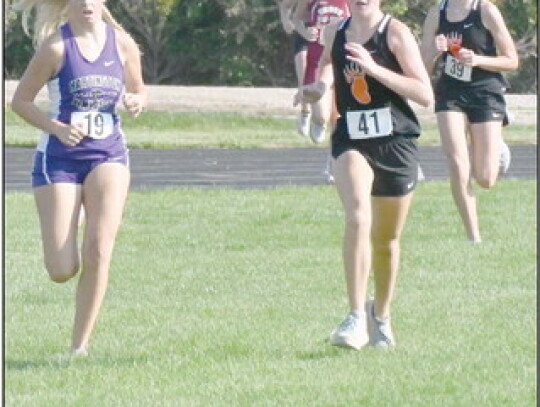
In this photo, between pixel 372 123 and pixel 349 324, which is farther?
pixel 372 123

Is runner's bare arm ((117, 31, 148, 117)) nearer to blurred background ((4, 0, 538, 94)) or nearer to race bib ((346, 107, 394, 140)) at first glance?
race bib ((346, 107, 394, 140))

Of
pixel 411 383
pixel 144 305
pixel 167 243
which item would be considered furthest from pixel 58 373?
pixel 167 243

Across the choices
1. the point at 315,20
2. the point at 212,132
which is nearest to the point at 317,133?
the point at 315,20

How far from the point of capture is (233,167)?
23391 mm

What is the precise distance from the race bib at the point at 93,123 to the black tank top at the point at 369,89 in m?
1.24

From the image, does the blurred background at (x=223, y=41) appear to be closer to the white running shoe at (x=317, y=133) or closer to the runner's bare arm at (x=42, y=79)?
the white running shoe at (x=317, y=133)

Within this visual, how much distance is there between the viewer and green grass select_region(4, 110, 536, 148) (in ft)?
93.6

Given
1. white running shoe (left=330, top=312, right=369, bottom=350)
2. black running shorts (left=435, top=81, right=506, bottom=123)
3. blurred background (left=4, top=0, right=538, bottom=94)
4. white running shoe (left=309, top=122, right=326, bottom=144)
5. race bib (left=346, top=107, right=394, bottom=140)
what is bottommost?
blurred background (left=4, top=0, right=538, bottom=94)

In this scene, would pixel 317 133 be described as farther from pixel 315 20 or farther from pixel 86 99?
pixel 86 99

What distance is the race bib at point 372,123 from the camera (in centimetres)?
929

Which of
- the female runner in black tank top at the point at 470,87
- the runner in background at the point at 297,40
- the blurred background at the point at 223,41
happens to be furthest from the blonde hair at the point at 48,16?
the blurred background at the point at 223,41

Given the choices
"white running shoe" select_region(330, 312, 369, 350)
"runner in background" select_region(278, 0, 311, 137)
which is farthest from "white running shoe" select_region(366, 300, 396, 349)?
"runner in background" select_region(278, 0, 311, 137)

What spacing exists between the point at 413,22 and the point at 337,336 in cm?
3535

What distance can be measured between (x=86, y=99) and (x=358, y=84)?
141cm
